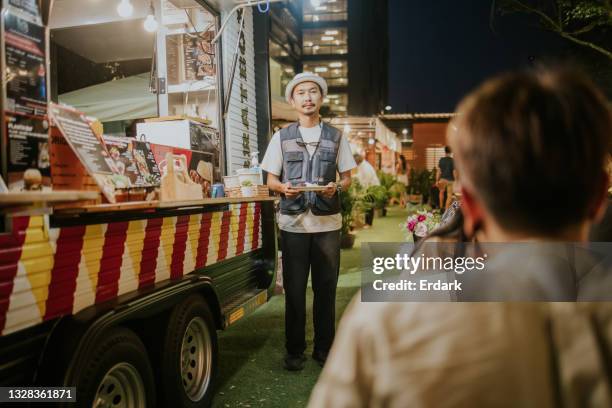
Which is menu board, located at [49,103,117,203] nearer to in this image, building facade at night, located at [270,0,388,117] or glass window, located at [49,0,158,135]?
glass window, located at [49,0,158,135]

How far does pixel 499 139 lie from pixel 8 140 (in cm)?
215

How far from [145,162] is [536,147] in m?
3.40

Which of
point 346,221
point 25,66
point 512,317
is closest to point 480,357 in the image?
point 512,317

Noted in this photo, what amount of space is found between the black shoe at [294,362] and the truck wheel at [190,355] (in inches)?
33.8

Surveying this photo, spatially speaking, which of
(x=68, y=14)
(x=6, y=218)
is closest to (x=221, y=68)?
(x=68, y=14)

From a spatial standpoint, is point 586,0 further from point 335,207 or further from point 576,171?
point 576,171

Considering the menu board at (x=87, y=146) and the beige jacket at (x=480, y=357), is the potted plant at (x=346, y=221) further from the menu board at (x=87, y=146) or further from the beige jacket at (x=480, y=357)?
the beige jacket at (x=480, y=357)

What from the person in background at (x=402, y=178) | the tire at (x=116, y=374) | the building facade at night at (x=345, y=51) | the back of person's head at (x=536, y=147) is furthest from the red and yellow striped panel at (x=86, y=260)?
the building facade at night at (x=345, y=51)

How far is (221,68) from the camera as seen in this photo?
17.9 ft

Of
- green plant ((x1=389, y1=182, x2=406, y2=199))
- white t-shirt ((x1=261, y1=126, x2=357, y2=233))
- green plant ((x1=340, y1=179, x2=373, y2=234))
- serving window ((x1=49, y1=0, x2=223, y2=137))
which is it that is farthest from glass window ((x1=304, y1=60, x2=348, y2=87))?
→ white t-shirt ((x1=261, y1=126, x2=357, y2=233))

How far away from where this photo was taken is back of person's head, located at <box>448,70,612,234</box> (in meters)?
0.89

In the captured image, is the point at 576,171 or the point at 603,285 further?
the point at 603,285

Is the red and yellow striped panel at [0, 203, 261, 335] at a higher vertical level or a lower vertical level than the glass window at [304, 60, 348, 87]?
lower

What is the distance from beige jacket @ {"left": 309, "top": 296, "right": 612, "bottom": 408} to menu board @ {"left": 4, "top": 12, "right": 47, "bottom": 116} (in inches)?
81.4
